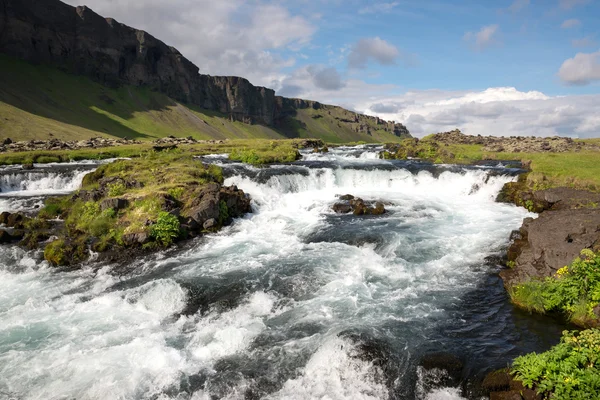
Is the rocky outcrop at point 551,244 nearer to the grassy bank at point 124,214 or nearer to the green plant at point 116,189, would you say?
the grassy bank at point 124,214

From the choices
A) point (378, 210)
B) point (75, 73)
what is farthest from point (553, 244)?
point (75, 73)

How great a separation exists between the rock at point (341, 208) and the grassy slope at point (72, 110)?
85.3 metres

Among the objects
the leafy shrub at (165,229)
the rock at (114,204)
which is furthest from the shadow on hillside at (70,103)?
the leafy shrub at (165,229)

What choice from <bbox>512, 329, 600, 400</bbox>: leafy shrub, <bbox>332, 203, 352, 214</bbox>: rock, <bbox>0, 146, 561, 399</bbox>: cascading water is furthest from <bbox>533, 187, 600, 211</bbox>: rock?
<bbox>512, 329, 600, 400</bbox>: leafy shrub

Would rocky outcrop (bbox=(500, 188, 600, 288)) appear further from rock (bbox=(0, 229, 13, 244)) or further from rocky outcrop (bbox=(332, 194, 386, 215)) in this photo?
rock (bbox=(0, 229, 13, 244))

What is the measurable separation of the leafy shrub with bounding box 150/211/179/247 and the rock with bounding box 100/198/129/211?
3993 millimetres

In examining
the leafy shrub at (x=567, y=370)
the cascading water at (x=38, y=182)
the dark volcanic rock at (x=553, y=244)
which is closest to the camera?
the leafy shrub at (x=567, y=370)

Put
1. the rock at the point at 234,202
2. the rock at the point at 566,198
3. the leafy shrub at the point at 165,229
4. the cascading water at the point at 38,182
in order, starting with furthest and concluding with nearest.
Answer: the cascading water at the point at 38,182, the rock at the point at 234,202, the rock at the point at 566,198, the leafy shrub at the point at 165,229

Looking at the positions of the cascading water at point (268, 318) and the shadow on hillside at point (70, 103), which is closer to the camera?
the cascading water at point (268, 318)

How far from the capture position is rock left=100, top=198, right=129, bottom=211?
26203mm

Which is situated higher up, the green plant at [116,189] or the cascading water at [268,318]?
the green plant at [116,189]

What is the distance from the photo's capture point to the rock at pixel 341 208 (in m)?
32.7

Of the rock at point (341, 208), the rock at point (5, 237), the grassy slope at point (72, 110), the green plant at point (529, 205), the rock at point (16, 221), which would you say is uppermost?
the grassy slope at point (72, 110)

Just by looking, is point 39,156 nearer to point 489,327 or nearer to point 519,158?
point 489,327
